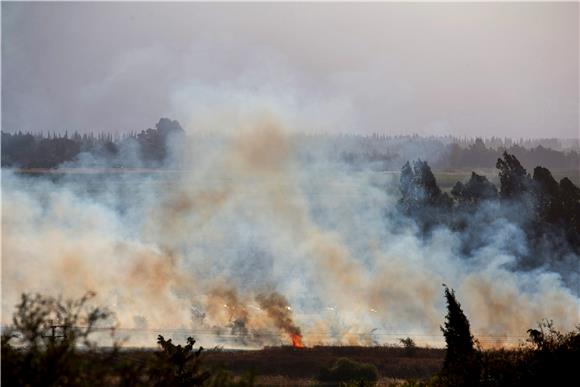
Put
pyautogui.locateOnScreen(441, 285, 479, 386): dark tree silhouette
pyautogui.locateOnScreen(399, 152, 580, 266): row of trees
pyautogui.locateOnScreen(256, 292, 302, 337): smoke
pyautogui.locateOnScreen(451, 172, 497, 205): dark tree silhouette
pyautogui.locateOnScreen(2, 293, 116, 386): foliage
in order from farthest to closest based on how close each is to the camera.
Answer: pyautogui.locateOnScreen(451, 172, 497, 205): dark tree silhouette
pyautogui.locateOnScreen(399, 152, 580, 266): row of trees
pyautogui.locateOnScreen(256, 292, 302, 337): smoke
pyautogui.locateOnScreen(441, 285, 479, 386): dark tree silhouette
pyautogui.locateOnScreen(2, 293, 116, 386): foliage

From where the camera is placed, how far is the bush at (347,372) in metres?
49.9

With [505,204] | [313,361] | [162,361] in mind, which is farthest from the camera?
[505,204]

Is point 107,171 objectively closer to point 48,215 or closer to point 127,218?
point 127,218

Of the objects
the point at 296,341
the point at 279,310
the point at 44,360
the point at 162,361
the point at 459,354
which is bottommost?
the point at 296,341

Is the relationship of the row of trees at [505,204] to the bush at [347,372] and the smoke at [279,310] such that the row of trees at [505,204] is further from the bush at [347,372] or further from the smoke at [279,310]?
the bush at [347,372]

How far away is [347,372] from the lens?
50.7m

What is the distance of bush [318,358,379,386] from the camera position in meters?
49.9

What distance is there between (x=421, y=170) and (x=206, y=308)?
34838 millimetres

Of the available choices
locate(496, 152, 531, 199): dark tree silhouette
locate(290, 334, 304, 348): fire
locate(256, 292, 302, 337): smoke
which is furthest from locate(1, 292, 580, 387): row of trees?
locate(496, 152, 531, 199): dark tree silhouette

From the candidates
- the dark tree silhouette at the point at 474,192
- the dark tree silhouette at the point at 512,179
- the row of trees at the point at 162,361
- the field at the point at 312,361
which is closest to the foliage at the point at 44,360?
the row of trees at the point at 162,361

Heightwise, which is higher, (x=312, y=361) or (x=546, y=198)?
(x=546, y=198)

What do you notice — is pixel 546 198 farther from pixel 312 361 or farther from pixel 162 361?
pixel 162 361

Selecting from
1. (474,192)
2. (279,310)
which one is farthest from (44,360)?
(474,192)

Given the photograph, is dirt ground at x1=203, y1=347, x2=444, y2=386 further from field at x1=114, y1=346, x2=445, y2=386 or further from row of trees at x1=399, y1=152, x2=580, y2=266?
row of trees at x1=399, y1=152, x2=580, y2=266
